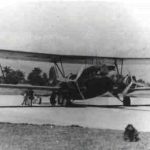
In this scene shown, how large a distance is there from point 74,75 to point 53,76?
1.89ft

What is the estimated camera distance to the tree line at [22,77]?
25.8 feet

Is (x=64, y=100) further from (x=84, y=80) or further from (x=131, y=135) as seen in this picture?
(x=131, y=135)

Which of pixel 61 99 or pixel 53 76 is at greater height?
pixel 53 76

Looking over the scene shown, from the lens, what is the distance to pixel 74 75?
822 centimetres

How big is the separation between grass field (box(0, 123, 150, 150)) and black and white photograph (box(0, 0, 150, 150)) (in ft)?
0.06

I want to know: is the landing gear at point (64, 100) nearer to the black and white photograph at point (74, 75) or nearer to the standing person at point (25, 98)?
the black and white photograph at point (74, 75)

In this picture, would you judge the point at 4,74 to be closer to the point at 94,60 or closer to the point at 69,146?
the point at 94,60

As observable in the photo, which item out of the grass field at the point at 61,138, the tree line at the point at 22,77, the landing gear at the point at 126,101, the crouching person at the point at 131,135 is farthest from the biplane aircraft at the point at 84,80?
the crouching person at the point at 131,135

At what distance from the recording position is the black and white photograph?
21.5 feet

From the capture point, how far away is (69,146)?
229 inches

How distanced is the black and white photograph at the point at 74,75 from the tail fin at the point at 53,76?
0.03 metres

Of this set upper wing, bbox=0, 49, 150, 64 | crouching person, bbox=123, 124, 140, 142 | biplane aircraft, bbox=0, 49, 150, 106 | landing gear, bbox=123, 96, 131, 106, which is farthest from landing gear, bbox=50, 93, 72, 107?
crouching person, bbox=123, 124, 140, 142

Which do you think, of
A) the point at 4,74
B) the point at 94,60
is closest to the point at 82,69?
the point at 94,60

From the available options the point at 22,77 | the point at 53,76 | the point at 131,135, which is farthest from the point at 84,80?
the point at 131,135
